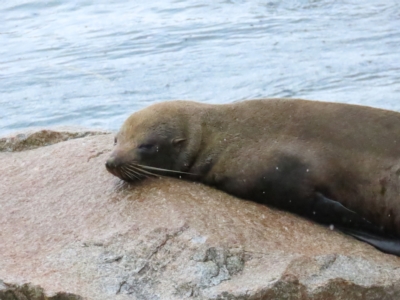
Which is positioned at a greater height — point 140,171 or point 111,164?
point 111,164

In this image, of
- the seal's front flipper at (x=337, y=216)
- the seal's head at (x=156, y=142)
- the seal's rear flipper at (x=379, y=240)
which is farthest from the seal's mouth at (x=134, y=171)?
the seal's rear flipper at (x=379, y=240)

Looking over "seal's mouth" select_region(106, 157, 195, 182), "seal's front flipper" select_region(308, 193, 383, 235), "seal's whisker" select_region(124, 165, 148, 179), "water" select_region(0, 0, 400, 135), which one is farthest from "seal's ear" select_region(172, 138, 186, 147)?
"water" select_region(0, 0, 400, 135)

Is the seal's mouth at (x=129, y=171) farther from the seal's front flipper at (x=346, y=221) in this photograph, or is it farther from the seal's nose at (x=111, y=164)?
the seal's front flipper at (x=346, y=221)

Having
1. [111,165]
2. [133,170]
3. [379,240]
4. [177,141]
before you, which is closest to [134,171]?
[133,170]

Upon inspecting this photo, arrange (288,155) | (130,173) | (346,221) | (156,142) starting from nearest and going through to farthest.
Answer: (346,221)
(288,155)
(130,173)
(156,142)

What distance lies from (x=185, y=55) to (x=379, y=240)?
6995mm

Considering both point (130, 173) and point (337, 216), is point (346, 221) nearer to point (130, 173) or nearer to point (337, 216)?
point (337, 216)

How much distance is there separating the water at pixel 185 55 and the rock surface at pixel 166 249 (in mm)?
4198

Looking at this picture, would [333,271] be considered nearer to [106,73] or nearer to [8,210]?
[8,210]

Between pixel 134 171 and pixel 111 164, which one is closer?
pixel 111 164

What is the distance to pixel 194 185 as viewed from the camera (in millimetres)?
5379

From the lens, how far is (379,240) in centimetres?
489

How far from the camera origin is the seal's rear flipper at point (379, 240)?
481 cm

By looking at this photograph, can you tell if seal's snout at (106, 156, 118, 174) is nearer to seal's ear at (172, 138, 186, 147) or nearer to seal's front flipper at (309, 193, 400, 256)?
seal's ear at (172, 138, 186, 147)
